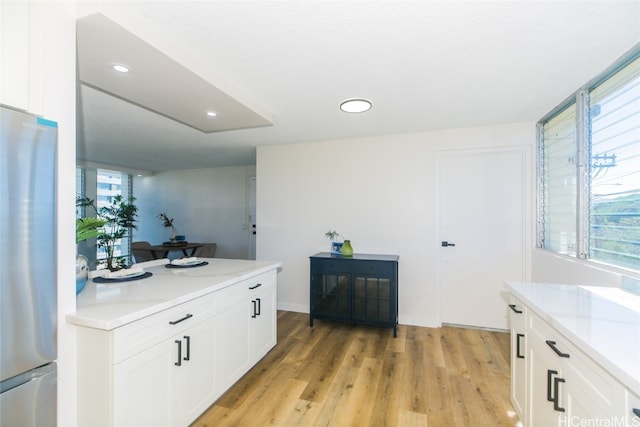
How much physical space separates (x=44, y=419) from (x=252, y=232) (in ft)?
15.6

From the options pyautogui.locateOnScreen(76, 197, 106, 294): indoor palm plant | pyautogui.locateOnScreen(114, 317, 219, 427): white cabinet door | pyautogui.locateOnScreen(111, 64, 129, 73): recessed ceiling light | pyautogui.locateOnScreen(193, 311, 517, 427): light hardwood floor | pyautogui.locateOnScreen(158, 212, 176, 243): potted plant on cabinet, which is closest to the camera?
pyautogui.locateOnScreen(114, 317, 219, 427): white cabinet door

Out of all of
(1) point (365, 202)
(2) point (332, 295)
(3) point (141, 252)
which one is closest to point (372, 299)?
(2) point (332, 295)

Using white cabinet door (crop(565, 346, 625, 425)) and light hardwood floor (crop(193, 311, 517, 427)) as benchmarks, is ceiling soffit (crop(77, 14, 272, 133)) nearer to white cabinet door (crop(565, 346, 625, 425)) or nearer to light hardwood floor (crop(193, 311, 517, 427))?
light hardwood floor (crop(193, 311, 517, 427))

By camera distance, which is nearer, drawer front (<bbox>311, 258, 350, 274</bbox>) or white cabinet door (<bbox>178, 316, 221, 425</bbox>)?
white cabinet door (<bbox>178, 316, 221, 425</bbox>)

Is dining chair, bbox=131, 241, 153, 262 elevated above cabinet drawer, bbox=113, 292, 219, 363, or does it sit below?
below

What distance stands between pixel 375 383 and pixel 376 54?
2341mm

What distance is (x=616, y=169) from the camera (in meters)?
1.76

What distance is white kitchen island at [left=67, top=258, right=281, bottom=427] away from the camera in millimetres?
1241

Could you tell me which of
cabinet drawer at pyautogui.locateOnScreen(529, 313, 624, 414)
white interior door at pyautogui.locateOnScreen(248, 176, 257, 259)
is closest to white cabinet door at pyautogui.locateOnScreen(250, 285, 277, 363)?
cabinet drawer at pyautogui.locateOnScreen(529, 313, 624, 414)

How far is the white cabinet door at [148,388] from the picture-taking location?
1263 mm

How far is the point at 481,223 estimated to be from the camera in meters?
3.16

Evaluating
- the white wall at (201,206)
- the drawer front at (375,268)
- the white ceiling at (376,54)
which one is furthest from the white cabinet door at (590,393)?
the white wall at (201,206)

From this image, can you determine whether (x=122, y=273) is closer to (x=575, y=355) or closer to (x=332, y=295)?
(x=332, y=295)

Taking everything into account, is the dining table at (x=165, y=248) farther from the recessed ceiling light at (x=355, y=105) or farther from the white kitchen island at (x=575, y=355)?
the white kitchen island at (x=575, y=355)
